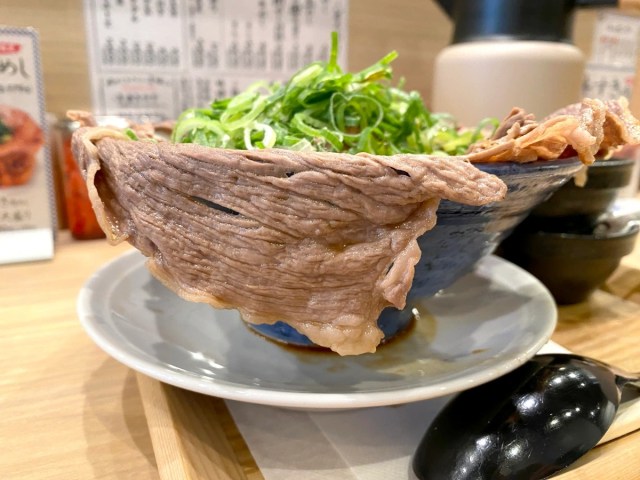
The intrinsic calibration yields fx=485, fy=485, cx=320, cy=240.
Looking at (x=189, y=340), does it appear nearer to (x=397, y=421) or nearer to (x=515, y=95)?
(x=397, y=421)

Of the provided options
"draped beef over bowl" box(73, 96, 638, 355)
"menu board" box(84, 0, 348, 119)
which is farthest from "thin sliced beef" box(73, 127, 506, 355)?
"menu board" box(84, 0, 348, 119)

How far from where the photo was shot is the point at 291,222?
1.62 ft

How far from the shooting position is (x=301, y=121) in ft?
2.50

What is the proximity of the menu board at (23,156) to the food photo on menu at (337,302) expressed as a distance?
40 millimetres

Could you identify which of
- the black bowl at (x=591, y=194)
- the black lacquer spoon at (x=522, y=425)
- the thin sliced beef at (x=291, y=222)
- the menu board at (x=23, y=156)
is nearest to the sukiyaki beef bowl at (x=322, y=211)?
the thin sliced beef at (x=291, y=222)

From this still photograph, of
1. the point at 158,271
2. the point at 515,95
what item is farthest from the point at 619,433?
the point at 515,95

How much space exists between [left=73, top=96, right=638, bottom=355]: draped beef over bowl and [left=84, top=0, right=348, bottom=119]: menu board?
3.44ft

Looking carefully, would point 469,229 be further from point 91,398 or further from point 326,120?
point 91,398

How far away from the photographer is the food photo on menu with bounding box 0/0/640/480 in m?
0.50

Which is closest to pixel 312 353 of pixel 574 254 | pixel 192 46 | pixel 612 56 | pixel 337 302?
pixel 337 302

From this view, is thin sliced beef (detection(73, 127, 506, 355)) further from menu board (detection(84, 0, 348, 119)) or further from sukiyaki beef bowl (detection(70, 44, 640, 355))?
menu board (detection(84, 0, 348, 119))

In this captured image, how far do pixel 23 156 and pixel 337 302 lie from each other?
3.87 feet

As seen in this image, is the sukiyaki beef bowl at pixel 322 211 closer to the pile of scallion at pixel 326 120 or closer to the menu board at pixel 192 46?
the pile of scallion at pixel 326 120

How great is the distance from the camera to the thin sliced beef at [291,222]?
47 centimetres
